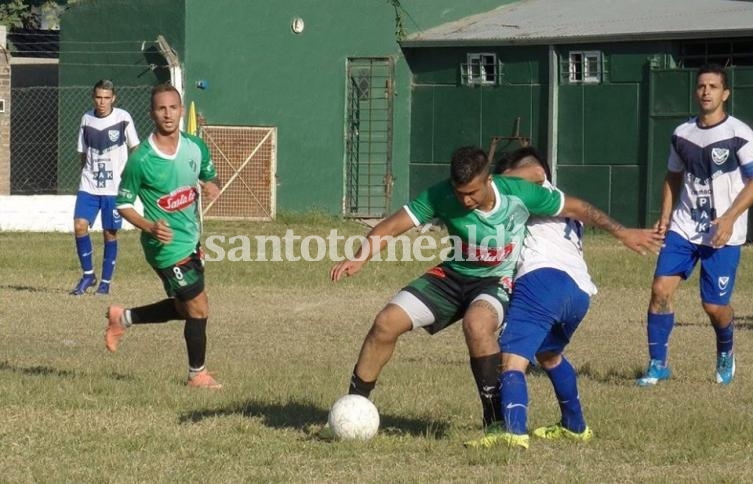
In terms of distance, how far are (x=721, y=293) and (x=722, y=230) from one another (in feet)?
2.31

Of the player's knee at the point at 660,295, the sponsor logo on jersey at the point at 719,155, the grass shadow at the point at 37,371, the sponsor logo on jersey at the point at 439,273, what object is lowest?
Result: the grass shadow at the point at 37,371

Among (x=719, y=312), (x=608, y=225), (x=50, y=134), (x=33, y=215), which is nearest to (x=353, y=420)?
(x=608, y=225)

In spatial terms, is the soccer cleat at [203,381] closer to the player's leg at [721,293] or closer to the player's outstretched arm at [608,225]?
the player's outstretched arm at [608,225]

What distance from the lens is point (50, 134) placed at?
30.6 meters

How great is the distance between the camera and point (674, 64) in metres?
29.1

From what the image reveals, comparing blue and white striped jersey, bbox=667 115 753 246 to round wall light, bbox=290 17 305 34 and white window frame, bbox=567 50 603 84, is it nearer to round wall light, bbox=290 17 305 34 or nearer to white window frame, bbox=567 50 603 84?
white window frame, bbox=567 50 603 84

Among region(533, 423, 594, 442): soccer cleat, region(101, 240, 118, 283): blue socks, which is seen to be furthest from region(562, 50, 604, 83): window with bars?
region(533, 423, 594, 442): soccer cleat

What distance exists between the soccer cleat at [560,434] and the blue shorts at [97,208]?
31.1 feet

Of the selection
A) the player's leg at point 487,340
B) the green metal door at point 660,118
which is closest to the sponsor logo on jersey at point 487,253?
the player's leg at point 487,340

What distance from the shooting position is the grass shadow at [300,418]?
805 cm

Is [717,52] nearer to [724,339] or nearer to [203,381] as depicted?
[724,339]

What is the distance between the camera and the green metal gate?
2847cm

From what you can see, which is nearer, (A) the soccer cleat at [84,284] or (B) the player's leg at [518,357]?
(B) the player's leg at [518,357]

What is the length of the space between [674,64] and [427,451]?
899 inches
